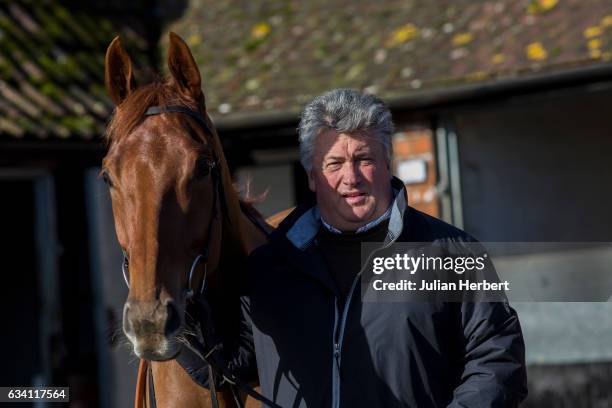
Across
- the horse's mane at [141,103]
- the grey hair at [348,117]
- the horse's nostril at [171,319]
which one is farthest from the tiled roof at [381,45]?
the horse's nostril at [171,319]

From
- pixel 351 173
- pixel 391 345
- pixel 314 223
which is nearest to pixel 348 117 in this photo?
pixel 351 173

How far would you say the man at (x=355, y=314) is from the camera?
297cm

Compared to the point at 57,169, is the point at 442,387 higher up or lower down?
lower down

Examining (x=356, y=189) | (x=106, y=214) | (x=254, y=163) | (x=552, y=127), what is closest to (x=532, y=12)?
(x=552, y=127)

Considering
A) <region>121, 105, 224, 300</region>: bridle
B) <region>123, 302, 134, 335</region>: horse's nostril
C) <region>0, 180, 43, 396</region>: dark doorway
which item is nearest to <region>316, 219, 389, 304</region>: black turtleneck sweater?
<region>121, 105, 224, 300</region>: bridle

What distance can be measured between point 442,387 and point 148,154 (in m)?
1.15

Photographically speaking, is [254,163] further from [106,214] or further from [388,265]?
[388,265]

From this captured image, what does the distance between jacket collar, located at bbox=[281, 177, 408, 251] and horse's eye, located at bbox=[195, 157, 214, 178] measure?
328 mm

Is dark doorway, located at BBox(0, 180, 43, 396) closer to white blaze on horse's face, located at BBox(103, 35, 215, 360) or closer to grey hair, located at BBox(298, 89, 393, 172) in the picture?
white blaze on horse's face, located at BBox(103, 35, 215, 360)

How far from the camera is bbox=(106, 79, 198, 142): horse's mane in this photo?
3.26 metres

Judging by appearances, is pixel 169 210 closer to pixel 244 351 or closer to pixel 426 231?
pixel 244 351

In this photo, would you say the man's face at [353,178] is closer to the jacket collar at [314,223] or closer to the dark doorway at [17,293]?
the jacket collar at [314,223]

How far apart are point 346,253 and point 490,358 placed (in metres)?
0.56

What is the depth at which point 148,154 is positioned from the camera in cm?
312
